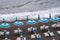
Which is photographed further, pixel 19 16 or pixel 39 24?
pixel 19 16

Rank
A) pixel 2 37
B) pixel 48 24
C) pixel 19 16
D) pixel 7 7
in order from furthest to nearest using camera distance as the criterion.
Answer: pixel 7 7 → pixel 19 16 → pixel 48 24 → pixel 2 37

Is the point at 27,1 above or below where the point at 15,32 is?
above

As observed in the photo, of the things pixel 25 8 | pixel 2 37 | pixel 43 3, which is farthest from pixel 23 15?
pixel 2 37

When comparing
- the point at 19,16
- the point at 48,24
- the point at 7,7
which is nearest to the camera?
the point at 48,24

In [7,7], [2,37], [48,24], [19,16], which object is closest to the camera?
[2,37]

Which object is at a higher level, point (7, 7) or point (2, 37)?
point (7, 7)

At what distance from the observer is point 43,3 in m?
1.47

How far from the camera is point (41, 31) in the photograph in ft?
3.41

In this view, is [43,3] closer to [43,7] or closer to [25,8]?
[43,7]

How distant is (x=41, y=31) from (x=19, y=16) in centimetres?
33

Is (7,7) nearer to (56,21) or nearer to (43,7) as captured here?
(43,7)

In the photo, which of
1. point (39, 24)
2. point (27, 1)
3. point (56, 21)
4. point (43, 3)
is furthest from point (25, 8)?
point (56, 21)

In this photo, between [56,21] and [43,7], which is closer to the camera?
[56,21]

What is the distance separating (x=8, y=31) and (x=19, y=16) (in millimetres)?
289
